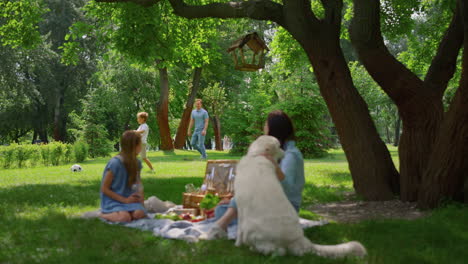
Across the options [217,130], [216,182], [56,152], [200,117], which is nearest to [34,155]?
[56,152]

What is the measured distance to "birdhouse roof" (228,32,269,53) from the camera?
11609 millimetres

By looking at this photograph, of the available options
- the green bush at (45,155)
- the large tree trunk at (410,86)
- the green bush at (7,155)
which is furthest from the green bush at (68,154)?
the large tree trunk at (410,86)

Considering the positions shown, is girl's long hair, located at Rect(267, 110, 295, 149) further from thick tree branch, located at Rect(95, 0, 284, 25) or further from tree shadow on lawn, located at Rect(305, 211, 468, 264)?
thick tree branch, located at Rect(95, 0, 284, 25)

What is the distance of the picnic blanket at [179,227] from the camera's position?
566 cm

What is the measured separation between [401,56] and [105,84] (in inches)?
1019

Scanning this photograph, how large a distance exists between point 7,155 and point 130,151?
1611cm

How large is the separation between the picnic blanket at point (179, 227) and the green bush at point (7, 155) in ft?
50.4

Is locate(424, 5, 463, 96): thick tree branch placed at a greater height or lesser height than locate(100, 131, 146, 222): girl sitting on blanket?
greater

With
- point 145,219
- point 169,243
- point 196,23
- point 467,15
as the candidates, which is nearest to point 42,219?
point 145,219

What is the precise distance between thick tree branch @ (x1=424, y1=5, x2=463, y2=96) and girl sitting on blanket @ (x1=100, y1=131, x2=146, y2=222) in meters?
5.88

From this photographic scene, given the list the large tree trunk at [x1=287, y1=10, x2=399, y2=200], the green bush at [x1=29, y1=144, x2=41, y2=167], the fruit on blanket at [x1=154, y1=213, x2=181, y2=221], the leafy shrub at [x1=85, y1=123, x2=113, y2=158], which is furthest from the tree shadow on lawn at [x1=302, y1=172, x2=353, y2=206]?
the leafy shrub at [x1=85, y1=123, x2=113, y2=158]

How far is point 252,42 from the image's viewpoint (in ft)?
38.8

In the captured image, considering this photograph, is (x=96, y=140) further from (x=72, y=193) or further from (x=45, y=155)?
(x=72, y=193)

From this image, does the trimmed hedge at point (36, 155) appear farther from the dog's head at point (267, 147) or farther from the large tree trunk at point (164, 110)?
the dog's head at point (267, 147)
